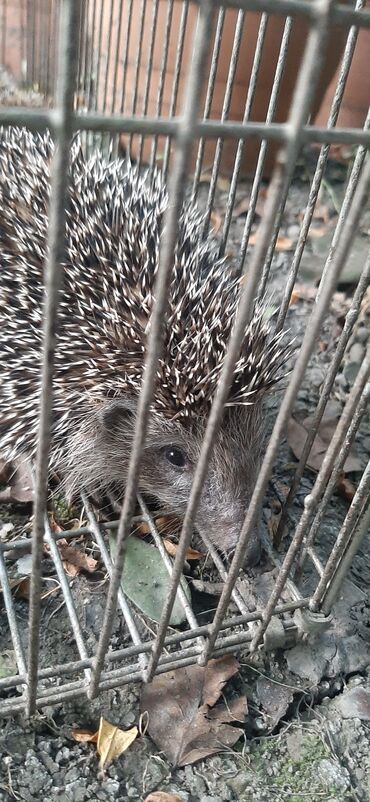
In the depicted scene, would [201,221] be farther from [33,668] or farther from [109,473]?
[33,668]

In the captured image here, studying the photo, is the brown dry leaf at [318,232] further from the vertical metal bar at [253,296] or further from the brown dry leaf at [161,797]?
the brown dry leaf at [161,797]

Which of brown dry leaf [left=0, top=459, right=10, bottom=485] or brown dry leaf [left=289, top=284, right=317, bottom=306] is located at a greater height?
brown dry leaf [left=289, top=284, right=317, bottom=306]

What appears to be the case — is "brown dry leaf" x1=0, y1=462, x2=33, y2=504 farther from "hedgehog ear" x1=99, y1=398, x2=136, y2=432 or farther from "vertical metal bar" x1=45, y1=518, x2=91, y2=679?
"hedgehog ear" x1=99, y1=398, x2=136, y2=432

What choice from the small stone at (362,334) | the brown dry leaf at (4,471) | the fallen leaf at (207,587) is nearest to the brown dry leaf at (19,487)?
the brown dry leaf at (4,471)

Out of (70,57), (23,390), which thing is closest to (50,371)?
(70,57)

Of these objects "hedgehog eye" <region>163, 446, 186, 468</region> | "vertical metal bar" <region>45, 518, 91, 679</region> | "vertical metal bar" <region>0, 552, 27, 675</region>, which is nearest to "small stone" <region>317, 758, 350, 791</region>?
"vertical metal bar" <region>45, 518, 91, 679</region>
